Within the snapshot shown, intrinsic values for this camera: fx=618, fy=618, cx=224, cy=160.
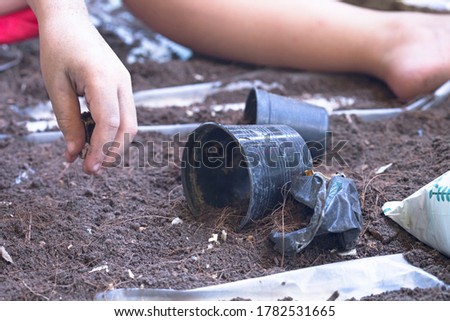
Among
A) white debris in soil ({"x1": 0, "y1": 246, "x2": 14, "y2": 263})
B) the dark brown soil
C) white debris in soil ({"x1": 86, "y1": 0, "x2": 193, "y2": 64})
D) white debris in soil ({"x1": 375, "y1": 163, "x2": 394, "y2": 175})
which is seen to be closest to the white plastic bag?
the dark brown soil

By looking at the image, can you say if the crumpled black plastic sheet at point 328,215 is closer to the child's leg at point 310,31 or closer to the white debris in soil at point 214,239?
the white debris in soil at point 214,239

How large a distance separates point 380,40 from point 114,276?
123 cm

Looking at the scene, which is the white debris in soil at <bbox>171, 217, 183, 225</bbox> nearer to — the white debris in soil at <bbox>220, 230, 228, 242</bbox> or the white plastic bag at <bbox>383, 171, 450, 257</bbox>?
the white debris in soil at <bbox>220, 230, 228, 242</bbox>

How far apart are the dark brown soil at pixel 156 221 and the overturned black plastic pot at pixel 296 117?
0.27 feet

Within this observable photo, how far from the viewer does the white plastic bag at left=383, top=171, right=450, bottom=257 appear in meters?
1.12

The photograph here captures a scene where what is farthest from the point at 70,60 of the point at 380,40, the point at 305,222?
the point at 380,40

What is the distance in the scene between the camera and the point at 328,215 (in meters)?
1.13

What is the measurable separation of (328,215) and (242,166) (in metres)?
0.34

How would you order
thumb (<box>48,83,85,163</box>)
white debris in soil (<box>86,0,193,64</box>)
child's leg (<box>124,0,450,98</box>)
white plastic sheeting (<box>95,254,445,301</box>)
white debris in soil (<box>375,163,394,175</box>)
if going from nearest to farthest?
1. white plastic sheeting (<box>95,254,445,301</box>)
2. thumb (<box>48,83,85,163</box>)
3. white debris in soil (<box>375,163,394,175</box>)
4. child's leg (<box>124,0,450,98</box>)
5. white debris in soil (<box>86,0,193,64</box>)

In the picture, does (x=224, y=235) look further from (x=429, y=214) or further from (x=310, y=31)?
(x=310, y=31)

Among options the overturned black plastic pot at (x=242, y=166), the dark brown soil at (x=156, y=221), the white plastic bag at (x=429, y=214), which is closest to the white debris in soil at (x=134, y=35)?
the dark brown soil at (x=156, y=221)

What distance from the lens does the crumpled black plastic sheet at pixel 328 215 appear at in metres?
1.13

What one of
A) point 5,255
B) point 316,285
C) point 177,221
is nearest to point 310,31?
point 177,221

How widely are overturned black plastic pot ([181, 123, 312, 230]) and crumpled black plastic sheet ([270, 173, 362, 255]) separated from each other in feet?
0.21
